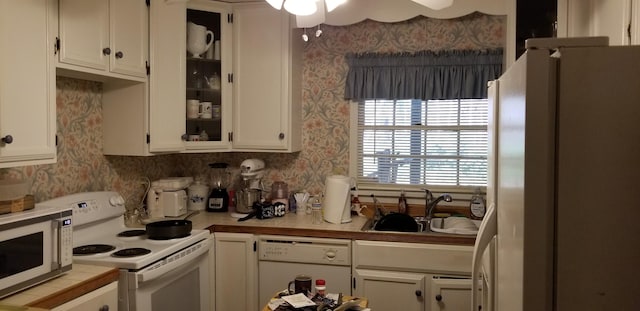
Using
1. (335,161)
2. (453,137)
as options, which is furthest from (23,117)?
(453,137)

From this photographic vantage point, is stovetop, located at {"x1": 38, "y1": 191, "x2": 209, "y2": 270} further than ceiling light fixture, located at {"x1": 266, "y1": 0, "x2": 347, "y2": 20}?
Yes

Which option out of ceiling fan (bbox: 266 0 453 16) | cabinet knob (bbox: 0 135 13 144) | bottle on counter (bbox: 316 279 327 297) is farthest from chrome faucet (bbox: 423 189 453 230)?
cabinet knob (bbox: 0 135 13 144)

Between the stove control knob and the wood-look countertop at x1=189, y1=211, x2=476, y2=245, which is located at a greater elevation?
the stove control knob

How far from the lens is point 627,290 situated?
0.74m

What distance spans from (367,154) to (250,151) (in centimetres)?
85

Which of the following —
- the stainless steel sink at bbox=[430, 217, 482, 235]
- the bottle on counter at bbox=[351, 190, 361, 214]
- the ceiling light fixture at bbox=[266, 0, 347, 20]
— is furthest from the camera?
the bottle on counter at bbox=[351, 190, 361, 214]

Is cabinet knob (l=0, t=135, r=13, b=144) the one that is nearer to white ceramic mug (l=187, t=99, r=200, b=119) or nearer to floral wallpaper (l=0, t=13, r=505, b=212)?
floral wallpaper (l=0, t=13, r=505, b=212)

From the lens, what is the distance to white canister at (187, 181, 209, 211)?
3.42 metres

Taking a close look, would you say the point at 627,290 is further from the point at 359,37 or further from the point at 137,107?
the point at 359,37

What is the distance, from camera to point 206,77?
3.23 m

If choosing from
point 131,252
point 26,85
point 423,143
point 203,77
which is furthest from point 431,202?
point 26,85

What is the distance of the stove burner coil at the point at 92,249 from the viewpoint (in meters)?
2.28

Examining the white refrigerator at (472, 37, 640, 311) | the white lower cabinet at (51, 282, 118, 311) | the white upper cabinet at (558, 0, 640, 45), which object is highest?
the white upper cabinet at (558, 0, 640, 45)

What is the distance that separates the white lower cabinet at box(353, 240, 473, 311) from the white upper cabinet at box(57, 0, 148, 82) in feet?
5.48
